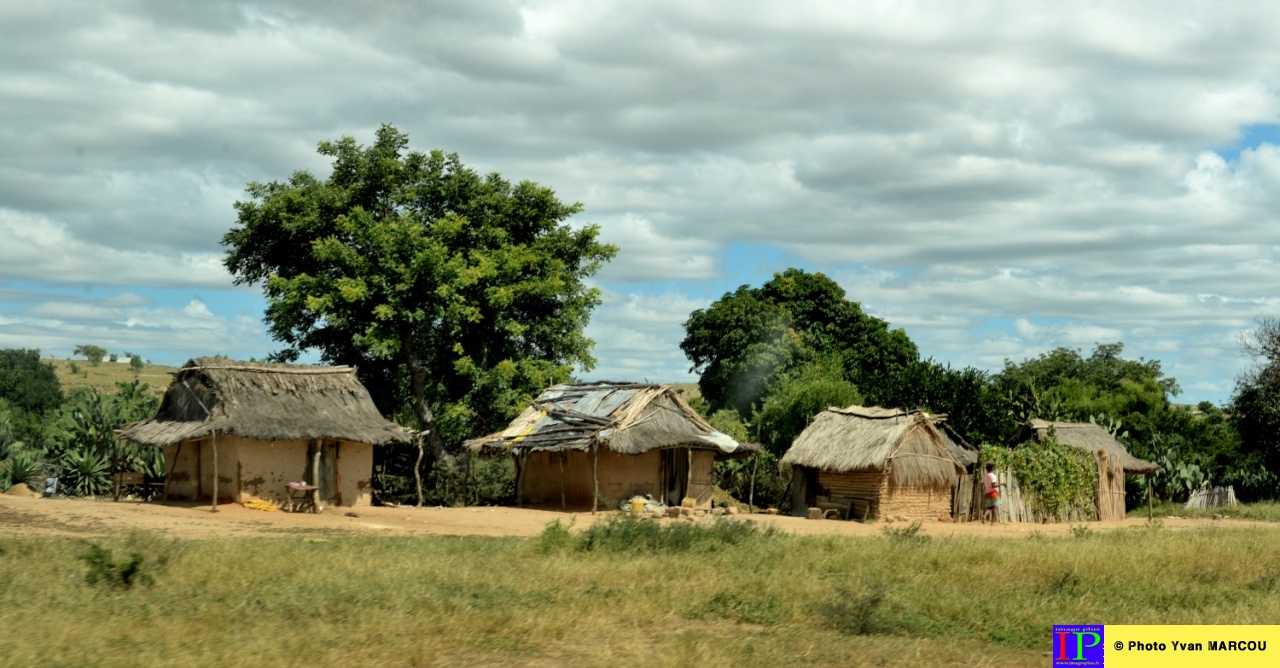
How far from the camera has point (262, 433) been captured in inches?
899

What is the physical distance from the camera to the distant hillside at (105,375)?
2489 inches

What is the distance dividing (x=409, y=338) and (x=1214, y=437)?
23.7m

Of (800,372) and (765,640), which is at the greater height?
(800,372)

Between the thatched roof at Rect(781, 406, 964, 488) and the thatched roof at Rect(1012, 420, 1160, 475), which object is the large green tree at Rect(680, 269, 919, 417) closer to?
the thatched roof at Rect(1012, 420, 1160, 475)

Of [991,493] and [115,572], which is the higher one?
[991,493]

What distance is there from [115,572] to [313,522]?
10640mm

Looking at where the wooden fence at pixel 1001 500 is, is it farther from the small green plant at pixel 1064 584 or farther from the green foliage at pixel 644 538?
the small green plant at pixel 1064 584

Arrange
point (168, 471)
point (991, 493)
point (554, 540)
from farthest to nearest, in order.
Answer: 1. point (168, 471)
2. point (991, 493)
3. point (554, 540)

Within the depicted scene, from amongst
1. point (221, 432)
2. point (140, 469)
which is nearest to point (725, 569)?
point (221, 432)

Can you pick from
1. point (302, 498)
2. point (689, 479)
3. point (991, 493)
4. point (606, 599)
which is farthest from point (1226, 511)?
point (606, 599)

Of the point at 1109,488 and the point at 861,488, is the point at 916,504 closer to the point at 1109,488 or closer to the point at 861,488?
the point at 861,488

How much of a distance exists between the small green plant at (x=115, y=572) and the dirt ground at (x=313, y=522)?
6298mm

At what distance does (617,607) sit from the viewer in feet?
34.2

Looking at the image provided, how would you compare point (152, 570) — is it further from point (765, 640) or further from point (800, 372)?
point (800, 372)
